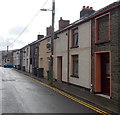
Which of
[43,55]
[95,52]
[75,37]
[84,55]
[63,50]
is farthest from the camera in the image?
[43,55]

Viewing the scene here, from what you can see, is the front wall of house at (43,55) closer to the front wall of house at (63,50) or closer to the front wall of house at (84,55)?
the front wall of house at (63,50)

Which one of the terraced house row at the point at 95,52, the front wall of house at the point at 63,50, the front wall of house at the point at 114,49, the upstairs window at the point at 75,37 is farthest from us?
the front wall of house at the point at 63,50

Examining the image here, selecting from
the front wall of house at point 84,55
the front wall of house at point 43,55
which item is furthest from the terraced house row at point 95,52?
the front wall of house at point 43,55

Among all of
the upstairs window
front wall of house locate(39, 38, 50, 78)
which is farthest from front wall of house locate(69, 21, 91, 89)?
front wall of house locate(39, 38, 50, 78)

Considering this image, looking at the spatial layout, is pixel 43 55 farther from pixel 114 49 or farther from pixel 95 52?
pixel 114 49

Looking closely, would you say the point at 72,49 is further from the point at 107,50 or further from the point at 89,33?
the point at 107,50

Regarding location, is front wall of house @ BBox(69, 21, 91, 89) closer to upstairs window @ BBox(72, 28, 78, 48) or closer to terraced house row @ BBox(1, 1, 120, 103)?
terraced house row @ BBox(1, 1, 120, 103)

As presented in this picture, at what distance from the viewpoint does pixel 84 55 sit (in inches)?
556

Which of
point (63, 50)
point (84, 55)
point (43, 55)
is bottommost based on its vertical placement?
point (84, 55)

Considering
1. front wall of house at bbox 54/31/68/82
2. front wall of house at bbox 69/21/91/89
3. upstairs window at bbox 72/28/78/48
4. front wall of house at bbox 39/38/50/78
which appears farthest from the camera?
front wall of house at bbox 39/38/50/78

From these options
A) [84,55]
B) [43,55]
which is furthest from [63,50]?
[43,55]

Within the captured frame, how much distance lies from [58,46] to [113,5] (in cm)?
993

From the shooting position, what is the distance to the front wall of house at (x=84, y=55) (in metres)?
13.4

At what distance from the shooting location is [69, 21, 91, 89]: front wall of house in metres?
13.4
